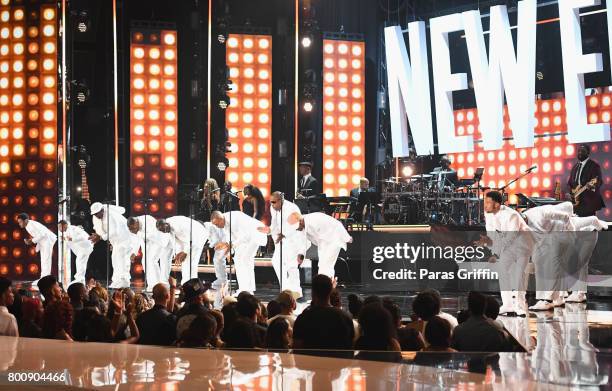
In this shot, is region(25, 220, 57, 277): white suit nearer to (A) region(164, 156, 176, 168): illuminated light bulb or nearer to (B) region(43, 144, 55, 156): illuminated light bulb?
(B) region(43, 144, 55, 156): illuminated light bulb

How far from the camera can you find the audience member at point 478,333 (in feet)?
18.5

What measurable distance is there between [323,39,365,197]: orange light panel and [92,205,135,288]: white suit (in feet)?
14.0

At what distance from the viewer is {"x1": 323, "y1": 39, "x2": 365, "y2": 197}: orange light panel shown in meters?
17.5

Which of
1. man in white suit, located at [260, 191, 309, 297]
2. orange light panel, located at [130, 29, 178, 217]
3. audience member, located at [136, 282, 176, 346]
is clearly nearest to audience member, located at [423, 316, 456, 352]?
audience member, located at [136, 282, 176, 346]

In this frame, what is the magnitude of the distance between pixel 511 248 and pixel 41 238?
8.93m

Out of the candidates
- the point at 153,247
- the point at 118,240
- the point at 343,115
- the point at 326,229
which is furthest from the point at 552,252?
the point at 343,115

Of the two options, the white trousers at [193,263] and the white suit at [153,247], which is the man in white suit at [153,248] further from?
the white trousers at [193,263]

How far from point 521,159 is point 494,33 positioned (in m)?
2.54

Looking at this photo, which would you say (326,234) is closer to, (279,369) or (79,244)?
(79,244)

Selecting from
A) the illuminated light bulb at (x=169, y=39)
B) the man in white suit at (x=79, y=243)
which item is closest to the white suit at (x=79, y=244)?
the man in white suit at (x=79, y=243)

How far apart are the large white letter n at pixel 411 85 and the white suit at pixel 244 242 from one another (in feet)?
15.0

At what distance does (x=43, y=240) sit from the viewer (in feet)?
51.5

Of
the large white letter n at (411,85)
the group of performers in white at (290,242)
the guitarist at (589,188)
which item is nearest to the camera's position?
the group of performers in white at (290,242)

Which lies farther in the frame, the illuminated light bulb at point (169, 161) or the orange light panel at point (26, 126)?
the illuminated light bulb at point (169, 161)
